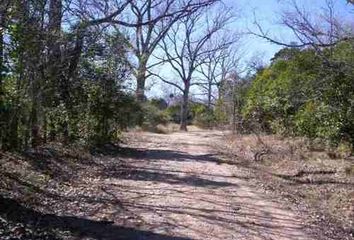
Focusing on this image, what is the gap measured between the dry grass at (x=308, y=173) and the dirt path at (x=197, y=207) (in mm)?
988

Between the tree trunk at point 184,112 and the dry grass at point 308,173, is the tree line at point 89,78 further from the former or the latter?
the tree trunk at point 184,112

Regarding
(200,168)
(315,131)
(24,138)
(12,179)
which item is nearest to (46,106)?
(24,138)

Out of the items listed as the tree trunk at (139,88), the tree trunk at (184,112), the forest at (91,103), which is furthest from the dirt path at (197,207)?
the tree trunk at (184,112)

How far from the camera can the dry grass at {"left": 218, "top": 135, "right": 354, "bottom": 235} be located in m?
11.9

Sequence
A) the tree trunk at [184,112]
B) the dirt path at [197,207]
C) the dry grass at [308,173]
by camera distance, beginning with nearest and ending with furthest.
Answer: the dirt path at [197,207] < the dry grass at [308,173] < the tree trunk at [184,112]

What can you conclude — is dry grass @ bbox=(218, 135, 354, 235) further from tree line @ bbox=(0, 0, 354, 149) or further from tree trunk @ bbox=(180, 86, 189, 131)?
tree trunk @ bbox=(180, 86, 189, 131)

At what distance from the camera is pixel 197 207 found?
10219 millimetres

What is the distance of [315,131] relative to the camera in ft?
72.4

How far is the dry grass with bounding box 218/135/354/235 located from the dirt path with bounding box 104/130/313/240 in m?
0.99

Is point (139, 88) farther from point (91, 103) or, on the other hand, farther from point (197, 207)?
point (197, 207)

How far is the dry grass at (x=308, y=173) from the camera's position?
468 inches

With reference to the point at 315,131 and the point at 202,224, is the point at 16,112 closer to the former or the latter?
the point at 202,224

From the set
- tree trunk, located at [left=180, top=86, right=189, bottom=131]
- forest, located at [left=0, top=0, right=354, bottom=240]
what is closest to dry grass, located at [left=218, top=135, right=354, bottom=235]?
forest, located at [left=0, top=0, right=354, bottom=240]

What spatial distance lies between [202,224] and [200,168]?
8.28 metres
